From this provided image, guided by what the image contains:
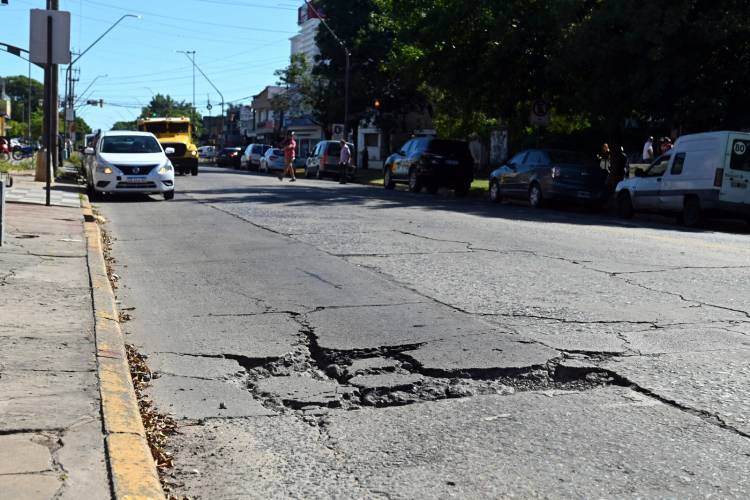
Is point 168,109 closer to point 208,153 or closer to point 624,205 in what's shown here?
point 208,153

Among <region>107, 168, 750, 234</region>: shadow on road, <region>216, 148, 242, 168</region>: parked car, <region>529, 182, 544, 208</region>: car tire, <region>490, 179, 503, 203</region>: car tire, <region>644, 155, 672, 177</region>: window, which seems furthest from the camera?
<region>216, 148, 242, 168</region>: parked car

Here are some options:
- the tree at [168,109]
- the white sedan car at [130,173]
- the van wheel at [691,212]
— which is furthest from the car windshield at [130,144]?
the tree at [168,109]

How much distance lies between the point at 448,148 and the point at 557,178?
21.6 ft

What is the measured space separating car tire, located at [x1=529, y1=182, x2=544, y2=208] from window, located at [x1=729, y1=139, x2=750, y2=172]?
5433mm

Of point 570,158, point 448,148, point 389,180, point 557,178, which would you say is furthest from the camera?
point 389,180

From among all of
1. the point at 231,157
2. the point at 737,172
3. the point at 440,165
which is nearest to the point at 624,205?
the point at 737,172

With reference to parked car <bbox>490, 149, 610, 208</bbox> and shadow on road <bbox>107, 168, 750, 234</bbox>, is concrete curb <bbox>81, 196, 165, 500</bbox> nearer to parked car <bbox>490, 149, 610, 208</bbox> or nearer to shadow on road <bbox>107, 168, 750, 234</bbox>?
shadow on road <bbox>107, 168, 750, 234</bbox>

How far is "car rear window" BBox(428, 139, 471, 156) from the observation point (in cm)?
2803

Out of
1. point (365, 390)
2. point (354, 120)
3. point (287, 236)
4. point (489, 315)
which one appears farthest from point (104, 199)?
point (354, 120)

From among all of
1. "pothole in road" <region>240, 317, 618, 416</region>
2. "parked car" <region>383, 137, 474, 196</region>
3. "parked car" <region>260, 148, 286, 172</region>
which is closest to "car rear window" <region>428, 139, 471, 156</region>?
"parked car" <region>383, 137, 474, 196</region>

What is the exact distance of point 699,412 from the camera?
4.86 metres

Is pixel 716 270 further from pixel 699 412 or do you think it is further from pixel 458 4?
pixel 458 4

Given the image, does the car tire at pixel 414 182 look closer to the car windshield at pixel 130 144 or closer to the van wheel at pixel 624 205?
the van wheel at pixel 624 205

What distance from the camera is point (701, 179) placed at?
60.4ft
